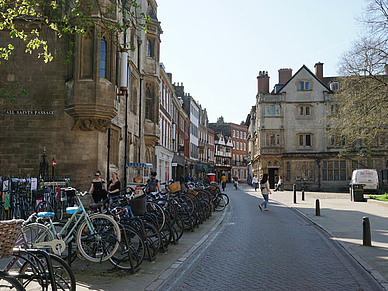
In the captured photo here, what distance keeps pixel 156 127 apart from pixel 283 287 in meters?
21.8

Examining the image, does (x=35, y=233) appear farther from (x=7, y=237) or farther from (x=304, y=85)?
(x=304, y=85)

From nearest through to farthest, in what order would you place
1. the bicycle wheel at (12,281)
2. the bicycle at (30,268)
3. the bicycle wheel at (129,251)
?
the bicycle wheel at (12,281)
the bicycle at (30,268)
the bicycle wheel at (129,251)

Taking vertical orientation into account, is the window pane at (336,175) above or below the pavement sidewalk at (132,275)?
above

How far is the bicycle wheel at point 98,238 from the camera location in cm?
678

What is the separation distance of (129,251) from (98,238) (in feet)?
1.93

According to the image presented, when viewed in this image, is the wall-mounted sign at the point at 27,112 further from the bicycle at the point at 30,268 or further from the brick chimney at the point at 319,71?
the brick chimney at the point at 319,71

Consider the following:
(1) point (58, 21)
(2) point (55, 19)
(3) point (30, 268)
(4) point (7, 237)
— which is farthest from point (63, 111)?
(4) point (7, 237)

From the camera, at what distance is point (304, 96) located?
51.9 meters

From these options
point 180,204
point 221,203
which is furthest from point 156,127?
point 180,204

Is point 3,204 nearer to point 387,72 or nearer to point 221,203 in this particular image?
point 221,203

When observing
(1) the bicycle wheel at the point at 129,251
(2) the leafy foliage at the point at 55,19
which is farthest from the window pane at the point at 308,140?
(1) the bicycle wheel at the point at 129,251

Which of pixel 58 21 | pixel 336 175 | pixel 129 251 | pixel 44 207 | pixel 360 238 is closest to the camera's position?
pixel 129 251

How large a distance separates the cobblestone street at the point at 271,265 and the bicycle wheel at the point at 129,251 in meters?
0.72

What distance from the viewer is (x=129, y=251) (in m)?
6.71
